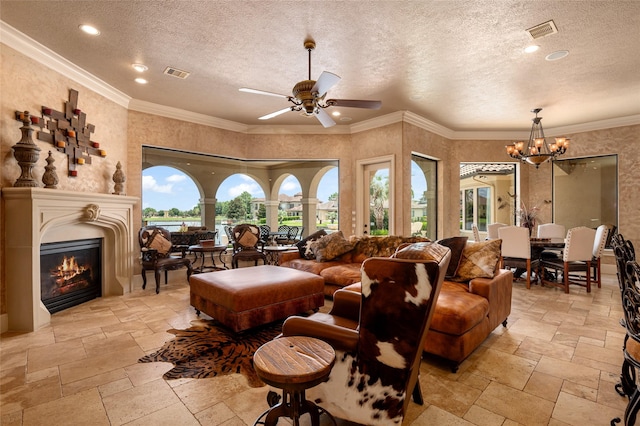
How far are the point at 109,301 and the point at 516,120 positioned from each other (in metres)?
7.80

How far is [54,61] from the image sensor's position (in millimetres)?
3693

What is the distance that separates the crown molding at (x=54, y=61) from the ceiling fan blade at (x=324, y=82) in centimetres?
319

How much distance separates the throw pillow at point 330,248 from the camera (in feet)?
15.6

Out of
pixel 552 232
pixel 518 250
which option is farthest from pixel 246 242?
pixel 552 232

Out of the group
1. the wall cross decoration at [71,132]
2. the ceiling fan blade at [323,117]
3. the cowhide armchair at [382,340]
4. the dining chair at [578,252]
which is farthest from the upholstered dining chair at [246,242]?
the dining chair at [578,252]

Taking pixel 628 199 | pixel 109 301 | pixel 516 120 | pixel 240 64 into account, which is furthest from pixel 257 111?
pixel 628 199

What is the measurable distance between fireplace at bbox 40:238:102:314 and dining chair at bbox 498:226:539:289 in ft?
20.7

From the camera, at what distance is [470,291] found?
9.58ft

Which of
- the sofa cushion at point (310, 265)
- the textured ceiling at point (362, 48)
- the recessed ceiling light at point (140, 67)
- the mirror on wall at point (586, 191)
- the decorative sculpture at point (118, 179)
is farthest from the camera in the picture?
the mirror on wall at point (586, 191)

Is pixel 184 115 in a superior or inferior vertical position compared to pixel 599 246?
superior

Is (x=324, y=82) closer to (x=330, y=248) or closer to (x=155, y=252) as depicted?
(x=330, y=248)

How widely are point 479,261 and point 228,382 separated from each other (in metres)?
2.56

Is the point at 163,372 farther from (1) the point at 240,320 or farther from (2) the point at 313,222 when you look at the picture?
(2) the point at 313,222

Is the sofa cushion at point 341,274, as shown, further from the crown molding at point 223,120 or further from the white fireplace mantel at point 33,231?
the white fireplace mantel at point 33,231
